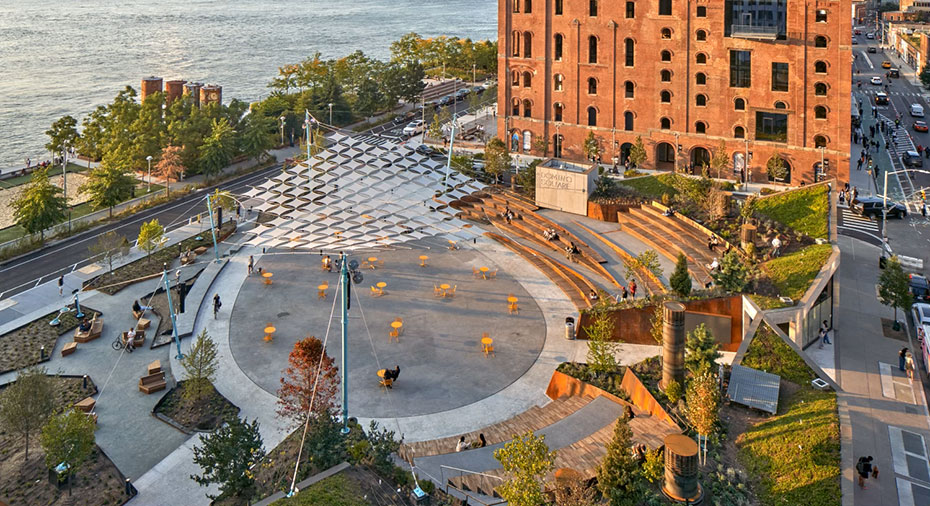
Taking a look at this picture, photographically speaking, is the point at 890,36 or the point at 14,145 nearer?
the point at 14,145

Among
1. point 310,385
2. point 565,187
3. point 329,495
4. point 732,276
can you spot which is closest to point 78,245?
point 565,187

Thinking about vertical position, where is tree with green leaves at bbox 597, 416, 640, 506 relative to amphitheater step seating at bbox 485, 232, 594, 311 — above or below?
below

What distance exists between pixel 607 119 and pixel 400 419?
4730 cm

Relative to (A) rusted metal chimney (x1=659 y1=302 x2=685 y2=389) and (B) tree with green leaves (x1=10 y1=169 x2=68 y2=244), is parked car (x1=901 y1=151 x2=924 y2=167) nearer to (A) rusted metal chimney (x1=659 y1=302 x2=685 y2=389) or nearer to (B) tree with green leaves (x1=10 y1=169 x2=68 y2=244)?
(A) rusted metal chimney (x1=659 y1=302 x2=685 y2=389)

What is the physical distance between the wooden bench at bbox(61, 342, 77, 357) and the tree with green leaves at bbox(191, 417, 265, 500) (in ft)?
58.9

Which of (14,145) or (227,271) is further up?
(14,145)

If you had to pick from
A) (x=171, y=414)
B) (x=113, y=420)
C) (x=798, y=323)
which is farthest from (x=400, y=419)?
(x=798, y=323)

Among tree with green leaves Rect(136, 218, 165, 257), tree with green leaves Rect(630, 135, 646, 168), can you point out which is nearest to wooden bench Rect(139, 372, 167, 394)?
tree with green leaves Rect(136, 218, 165, 257)

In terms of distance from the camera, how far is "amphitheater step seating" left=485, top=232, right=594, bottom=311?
49.3 meters

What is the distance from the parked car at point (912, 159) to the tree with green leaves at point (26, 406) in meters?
78.0

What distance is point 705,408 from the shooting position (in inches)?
1145

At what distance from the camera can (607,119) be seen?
3004 inches

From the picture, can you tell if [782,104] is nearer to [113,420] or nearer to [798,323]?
[798,323]

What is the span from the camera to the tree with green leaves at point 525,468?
2397 cm
